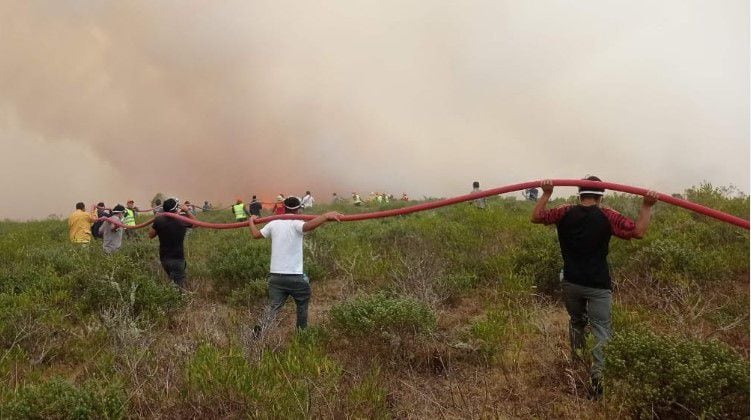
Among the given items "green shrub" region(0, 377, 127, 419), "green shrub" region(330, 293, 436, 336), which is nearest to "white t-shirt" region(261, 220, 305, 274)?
"green shrub" region(330, 293, 436, 336)

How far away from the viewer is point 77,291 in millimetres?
7797

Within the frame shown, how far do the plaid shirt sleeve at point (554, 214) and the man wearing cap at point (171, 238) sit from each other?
17.9 feet

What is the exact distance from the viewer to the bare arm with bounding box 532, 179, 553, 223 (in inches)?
155

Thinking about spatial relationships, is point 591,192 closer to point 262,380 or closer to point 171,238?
point 262,380

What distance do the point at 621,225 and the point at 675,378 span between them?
122 centimetres

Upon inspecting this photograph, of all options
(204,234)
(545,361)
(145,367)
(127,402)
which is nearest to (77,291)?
(145,367)

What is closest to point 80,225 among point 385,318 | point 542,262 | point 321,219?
point 321,219

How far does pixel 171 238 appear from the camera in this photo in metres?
7.81

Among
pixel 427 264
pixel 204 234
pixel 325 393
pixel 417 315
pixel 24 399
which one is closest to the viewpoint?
pixel 24 399

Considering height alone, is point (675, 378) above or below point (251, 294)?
above

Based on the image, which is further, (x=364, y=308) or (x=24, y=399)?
(x=364, y=308)

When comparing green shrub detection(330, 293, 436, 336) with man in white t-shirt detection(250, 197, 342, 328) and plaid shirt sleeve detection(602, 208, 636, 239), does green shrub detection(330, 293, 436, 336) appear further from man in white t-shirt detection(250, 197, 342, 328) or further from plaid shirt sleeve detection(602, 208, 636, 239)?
plaid shirt sleeve detection(602, 208, 636, 239)

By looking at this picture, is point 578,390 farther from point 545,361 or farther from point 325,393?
point 325,393

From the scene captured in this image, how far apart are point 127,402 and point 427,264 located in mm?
5273
